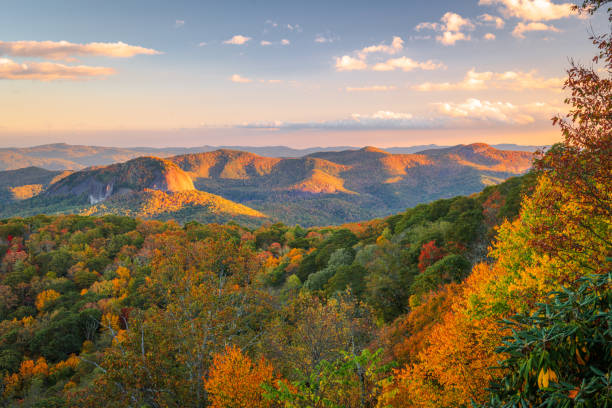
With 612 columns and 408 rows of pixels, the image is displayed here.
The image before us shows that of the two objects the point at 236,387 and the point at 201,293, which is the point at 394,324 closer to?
the point at 201,293

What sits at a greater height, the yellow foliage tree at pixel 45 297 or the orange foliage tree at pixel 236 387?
the orange foliage tree at pixel 236 387

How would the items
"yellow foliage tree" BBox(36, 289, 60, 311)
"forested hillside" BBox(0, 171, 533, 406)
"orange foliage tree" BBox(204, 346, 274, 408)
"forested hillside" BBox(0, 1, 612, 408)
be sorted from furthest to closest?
"yellow foliage tree" BBox(36, 289, 60, 311) → "forested hillside" BBox(0, 171, 533, 406) → "orange foliage tree" BBox(204, 346, 274, 408) → "forested hillside" BBox(0, 1, 612, 408)

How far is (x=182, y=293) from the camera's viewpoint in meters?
23.6

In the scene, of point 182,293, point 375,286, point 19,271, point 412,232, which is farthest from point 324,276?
point 19,271

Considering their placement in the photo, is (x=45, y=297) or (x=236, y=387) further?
(x=45, y=297)

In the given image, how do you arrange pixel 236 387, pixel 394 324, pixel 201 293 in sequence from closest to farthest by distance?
pixel 236 387, pixel 201 293, pixel 394 324

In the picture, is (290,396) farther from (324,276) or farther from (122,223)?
(122,223)

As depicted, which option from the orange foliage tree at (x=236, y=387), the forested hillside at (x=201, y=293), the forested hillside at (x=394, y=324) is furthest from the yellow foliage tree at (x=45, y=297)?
the orange foliage tree at (x=236, y=387)

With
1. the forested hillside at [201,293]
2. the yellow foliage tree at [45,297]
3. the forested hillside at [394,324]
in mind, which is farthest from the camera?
the yellow foliage tree at [45,297]

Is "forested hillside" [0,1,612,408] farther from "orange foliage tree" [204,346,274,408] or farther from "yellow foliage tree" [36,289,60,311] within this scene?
"yellow foliage tree" [36,289,60,311]

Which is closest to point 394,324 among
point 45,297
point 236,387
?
point 236,387

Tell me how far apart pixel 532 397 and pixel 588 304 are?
7.49ft

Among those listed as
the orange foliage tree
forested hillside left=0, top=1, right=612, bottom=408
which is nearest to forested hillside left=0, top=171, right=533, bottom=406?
forested hillside left=0, top=1, right=612, bottom=408

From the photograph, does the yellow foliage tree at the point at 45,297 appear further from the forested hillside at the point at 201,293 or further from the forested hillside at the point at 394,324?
the forested hillside at the point at 394,324
